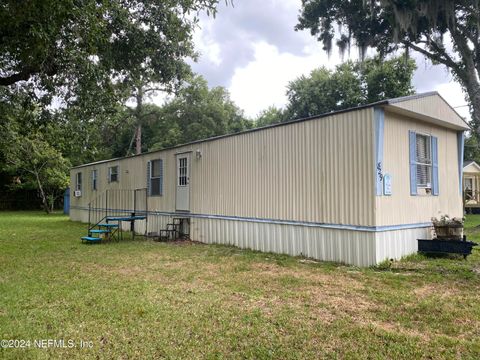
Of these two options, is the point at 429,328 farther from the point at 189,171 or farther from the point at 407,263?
the point at 189,171

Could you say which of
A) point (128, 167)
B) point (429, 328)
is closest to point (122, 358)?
point (429, 328)

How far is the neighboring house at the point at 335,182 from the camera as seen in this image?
6.20 meters

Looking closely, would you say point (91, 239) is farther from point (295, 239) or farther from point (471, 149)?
point (471, 149)

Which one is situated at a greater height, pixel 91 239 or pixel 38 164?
pixel 38 164

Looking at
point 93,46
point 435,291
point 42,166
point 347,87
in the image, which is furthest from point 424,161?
point 42,166

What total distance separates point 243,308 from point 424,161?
214 inches

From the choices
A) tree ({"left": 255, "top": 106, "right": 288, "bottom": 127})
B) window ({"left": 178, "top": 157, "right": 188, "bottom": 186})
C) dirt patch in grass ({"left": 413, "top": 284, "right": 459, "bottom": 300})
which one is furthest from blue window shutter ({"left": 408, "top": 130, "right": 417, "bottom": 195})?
tree ({"left": 255, "top": 106, "right": 288, "bottom": 127})

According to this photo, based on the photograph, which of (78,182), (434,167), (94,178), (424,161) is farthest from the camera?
(78,182)

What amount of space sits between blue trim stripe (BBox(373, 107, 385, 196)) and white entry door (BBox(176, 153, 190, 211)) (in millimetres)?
5563

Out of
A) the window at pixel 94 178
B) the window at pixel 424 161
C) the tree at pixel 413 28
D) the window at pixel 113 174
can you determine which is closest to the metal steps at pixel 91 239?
the window at pixel 113 174

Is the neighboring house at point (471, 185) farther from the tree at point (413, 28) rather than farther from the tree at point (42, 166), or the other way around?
the tree at point (42, 166)

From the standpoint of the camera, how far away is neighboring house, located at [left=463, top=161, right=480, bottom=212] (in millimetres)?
19175

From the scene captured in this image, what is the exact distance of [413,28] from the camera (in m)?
13.0

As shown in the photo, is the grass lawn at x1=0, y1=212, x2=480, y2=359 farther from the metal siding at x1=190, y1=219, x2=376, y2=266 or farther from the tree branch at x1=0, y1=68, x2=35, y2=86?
the tree branch at x1=0, y1=68, x2=35, y2=86
